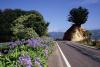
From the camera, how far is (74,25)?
145250mm

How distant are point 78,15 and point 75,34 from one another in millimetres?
12998

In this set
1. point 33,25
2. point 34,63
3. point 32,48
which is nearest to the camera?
point 34,63

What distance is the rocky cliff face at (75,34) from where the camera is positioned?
467 ft

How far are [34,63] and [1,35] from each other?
3521 inches

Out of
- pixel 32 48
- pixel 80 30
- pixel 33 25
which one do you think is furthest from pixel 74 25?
pixel 32 48

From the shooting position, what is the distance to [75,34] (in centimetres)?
14388

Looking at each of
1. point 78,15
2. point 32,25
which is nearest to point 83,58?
point 32,25

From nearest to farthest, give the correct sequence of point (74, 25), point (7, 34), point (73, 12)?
point (7, 34) < point (73, 12) < point (74, 25)

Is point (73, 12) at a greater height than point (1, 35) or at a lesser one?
greater

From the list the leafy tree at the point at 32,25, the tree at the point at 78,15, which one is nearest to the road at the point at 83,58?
the leafy tree at the point at 32,25

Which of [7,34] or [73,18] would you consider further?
[73,18]

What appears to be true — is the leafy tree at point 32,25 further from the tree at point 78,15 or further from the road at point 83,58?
the tree at point 78,15

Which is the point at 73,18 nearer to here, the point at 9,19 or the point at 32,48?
the point at 9,19

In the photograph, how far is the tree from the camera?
134m
